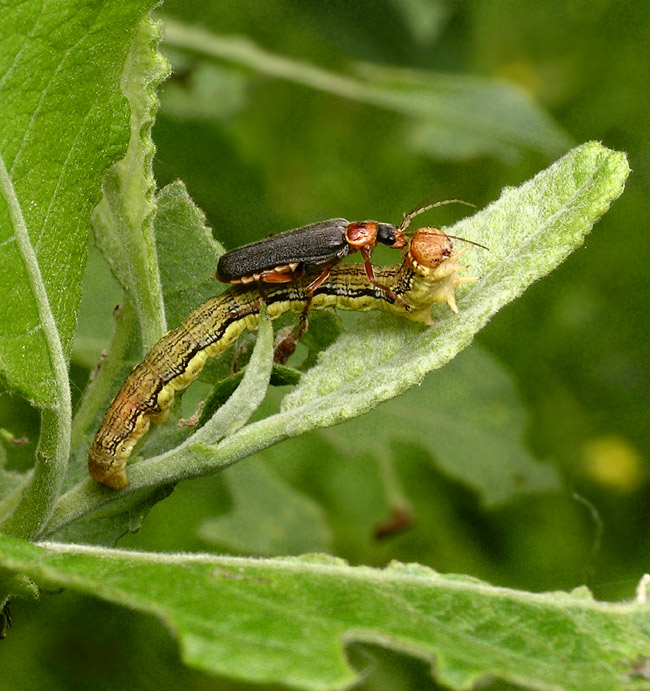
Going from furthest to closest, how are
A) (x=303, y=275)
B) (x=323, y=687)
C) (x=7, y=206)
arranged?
(x=303, y=275) → (x=7, y=206) → (x=323, y=687)

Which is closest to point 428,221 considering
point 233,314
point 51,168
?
point 233,314

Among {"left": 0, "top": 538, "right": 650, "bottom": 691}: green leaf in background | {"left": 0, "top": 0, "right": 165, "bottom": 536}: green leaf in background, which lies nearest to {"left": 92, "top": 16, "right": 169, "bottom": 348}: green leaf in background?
{"left": 0, "top": 0, "right": 165, "bottom": 536}: green leaf in background

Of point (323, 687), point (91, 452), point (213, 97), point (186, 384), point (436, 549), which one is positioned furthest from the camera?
point (436, 549)

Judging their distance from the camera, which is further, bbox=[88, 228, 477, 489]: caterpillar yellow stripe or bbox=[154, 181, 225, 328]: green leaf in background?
bbox=[154, 181, 225, 328]: green leaf in background

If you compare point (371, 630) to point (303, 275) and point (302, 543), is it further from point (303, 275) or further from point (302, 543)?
point (302, 543)

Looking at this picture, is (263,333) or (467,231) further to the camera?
(467,231)

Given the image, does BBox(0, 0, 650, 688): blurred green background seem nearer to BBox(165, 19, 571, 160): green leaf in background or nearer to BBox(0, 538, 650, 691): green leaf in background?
BBox(165, 19, 571, 160): green leaf in background

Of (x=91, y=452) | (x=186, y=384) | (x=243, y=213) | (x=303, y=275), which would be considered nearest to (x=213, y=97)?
(x=243, y=213)
